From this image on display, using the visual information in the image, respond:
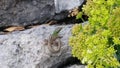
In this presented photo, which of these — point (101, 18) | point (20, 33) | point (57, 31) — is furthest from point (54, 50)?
point (101, 18)

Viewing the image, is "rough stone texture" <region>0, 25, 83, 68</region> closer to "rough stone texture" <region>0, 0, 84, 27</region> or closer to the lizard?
the lizard

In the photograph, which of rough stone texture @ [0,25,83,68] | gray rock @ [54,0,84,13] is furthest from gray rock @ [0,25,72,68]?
gray rock @ [54,0,84,13]

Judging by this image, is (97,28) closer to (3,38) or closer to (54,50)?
(54,50)

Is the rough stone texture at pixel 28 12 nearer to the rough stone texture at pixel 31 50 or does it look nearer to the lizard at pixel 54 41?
the rough stone texture at pixel 31 50

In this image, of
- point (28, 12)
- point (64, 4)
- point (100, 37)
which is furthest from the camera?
point (28, 12)

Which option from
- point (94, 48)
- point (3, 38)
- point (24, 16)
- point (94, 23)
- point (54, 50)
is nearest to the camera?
point (94, 48)

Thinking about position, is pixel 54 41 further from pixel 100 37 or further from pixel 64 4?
pixel 100 37

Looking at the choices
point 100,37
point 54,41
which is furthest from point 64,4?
point 100,37
